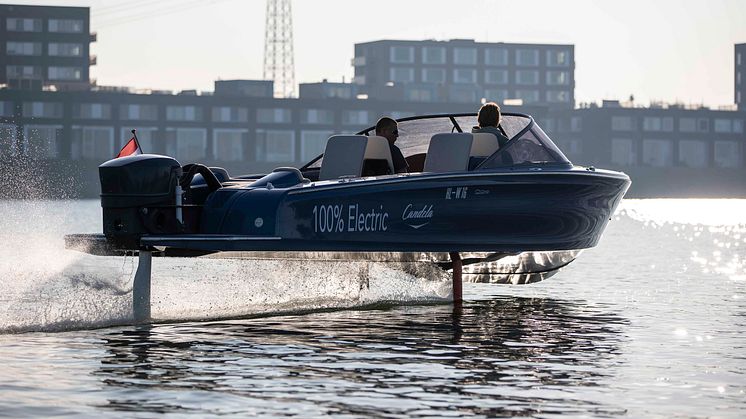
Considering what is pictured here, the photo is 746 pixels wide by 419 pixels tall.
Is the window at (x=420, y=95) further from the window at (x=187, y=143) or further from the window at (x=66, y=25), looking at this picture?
the window at (x=66, y=25)

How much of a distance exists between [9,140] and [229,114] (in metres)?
19.7

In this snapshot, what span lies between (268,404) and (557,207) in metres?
6.13

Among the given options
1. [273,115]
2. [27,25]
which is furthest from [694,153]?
[27,25]

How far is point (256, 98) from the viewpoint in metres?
145

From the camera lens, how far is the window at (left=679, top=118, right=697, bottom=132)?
175 m

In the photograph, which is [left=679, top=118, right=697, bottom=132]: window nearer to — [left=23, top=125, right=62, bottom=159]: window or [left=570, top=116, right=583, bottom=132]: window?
[left=570, top=116, right=583, bottom=132]: window

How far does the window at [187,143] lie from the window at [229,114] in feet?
6.49

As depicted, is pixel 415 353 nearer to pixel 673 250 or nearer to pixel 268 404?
pixel 268 404

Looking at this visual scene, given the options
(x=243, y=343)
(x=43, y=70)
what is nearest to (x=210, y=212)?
(x=243, y=343)

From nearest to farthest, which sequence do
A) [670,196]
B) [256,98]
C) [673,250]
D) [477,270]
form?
[477,270] → [673,250] → [256,98] → [670,196]

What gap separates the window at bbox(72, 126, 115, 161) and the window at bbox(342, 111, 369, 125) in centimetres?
2438

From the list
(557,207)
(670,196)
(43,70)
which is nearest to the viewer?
(557,207)

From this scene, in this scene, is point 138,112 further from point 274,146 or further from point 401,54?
point 401,54

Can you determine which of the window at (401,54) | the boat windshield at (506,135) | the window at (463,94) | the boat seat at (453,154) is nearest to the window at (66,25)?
the window at (463,94)
